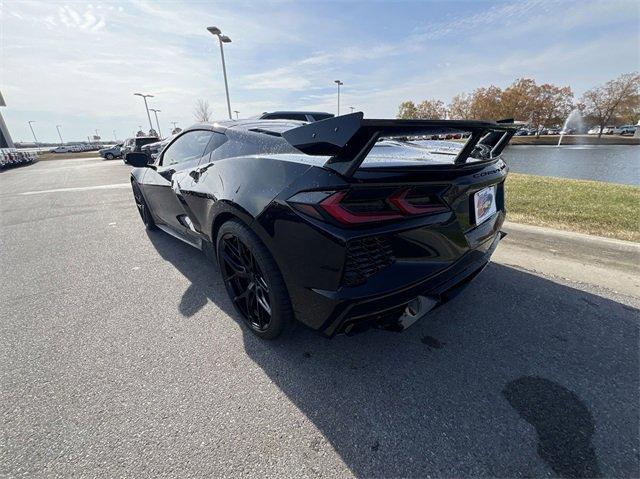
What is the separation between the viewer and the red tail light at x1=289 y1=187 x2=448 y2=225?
4.90 ft

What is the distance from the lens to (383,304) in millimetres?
1580

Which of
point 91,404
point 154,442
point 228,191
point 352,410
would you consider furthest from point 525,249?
point 91,404

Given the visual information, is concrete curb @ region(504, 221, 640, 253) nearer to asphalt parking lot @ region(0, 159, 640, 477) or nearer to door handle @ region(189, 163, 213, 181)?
asphalt parking lot @ region(0, 159, 640, 477)

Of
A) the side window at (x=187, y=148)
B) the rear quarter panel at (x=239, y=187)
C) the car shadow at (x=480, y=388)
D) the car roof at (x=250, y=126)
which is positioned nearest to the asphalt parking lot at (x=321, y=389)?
the car shadow at (x=480, y=388)

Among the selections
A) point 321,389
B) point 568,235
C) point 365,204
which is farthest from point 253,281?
point 568,235

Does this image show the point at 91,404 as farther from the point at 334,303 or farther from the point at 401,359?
the point at 401,359

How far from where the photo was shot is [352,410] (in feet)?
5.50

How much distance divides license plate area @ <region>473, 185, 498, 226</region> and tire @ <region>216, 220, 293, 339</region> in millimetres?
1248

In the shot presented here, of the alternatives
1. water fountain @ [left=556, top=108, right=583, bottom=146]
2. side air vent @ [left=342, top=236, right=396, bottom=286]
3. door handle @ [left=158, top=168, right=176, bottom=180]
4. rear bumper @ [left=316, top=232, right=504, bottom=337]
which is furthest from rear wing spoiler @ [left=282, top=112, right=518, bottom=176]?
water fountain @ [left=556, top=108, right=583, bottom=146]

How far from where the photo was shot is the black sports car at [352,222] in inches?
59.2

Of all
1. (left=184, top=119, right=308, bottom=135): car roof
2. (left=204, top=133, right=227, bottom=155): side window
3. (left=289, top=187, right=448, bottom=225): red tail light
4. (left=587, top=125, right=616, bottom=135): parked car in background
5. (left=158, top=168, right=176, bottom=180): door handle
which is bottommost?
(left=587, top=125, right=616, bottom=135): parked car in background

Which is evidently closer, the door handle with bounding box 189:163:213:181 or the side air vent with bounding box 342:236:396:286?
the side air vent with bounding box 342:236:396:286

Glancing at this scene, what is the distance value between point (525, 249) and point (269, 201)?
125 inches

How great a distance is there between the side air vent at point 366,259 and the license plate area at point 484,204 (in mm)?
710
